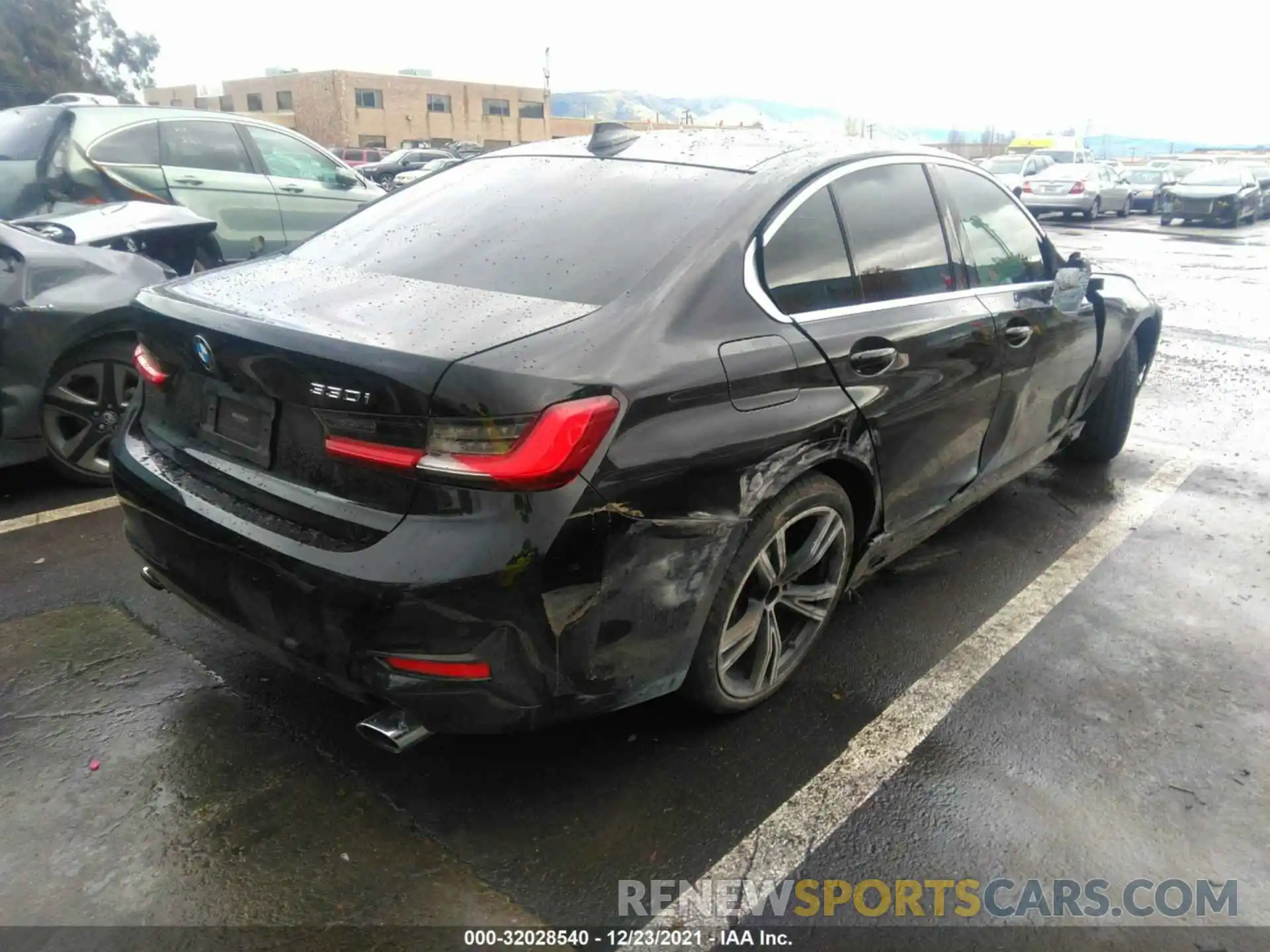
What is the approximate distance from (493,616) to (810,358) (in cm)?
120

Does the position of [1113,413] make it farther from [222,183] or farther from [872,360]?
[222,183]

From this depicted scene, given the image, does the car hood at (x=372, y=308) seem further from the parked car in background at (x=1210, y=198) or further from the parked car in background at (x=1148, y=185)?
the parked car in background at (x=1148, y=185)

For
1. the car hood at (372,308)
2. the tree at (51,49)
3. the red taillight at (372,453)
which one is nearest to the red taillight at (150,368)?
the car hood at (372,308)

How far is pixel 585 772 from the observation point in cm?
261

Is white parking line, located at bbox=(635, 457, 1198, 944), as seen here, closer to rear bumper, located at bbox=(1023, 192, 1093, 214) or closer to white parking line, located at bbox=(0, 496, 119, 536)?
white parking line, located at bbox=(0, 496, 119, 536)

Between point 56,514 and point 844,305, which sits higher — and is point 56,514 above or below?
below

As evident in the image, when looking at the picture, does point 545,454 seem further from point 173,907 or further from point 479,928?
point 173,907

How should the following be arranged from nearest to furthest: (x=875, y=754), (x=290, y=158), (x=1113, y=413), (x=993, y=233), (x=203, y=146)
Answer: (x=875, y=754), (x=993, y=233), (x=1113, y=413), (x=203, y=146), (x=290, y=158)

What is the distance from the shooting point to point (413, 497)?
82.2 inches

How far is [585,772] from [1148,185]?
31.0 m

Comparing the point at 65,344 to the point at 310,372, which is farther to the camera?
the point at 65,344

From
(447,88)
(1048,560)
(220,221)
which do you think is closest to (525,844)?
(1048,560)

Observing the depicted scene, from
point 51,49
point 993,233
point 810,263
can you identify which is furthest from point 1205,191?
point 51,49

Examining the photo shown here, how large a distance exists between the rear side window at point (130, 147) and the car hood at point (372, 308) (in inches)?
180
